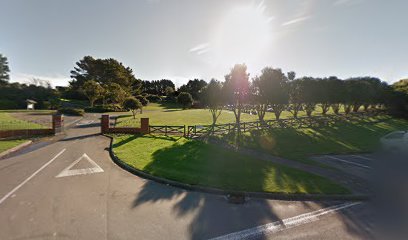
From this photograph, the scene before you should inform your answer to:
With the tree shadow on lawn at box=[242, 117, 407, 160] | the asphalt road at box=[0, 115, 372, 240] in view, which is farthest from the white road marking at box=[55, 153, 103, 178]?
the tree shadow on lawn at box=[242, 117, 407, 160]

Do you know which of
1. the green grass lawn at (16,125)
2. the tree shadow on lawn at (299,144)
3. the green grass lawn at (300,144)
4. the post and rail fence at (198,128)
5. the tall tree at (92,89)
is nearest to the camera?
the green grass lawn at (300,144)

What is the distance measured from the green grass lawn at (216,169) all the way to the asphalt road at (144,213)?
0.90 m

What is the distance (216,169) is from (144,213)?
470 centimetres

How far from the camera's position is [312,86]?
34.9m

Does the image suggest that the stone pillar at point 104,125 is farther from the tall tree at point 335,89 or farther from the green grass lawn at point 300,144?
the tall tree at point 335,89

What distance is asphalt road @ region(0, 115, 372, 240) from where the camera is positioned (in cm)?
553

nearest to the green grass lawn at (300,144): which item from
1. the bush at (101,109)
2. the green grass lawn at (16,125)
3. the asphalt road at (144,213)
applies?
the asphalt road at (144,213)

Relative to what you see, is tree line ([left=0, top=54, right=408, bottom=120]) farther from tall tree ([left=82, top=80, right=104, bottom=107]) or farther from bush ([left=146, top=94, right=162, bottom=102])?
bush ([left=146, top=94, right=162, bottom=102])

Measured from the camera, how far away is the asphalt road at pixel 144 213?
18.1ft

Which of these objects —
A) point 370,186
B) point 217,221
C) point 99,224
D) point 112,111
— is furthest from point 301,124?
point 112,111

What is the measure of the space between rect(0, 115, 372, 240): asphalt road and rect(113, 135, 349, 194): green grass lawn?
0.90m

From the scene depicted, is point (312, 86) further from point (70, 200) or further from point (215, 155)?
point (70, 200)

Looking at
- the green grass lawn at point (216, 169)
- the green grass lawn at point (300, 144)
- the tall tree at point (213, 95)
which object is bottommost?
the green grass lawn at point (216, 169)

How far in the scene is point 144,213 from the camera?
6.55 meters
